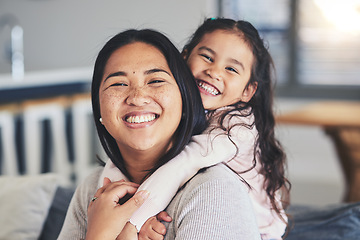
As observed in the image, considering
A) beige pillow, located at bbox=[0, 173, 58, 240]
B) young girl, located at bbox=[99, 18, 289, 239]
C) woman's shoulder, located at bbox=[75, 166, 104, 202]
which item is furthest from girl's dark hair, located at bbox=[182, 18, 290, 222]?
beige pillow, located at bbox=[0, 173, 58, 240]

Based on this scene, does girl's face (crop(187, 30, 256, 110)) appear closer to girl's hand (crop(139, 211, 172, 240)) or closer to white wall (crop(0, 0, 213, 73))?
girl's hand (crop(139, 211, 172, 240))

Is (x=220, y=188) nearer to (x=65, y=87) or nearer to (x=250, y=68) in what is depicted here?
(x=250, y=68)

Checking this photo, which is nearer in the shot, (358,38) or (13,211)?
(13,211)

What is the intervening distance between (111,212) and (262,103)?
56 centimetres

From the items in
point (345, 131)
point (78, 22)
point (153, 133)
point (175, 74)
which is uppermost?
point (175, 74)

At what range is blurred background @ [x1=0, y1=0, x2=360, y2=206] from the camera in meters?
3.72

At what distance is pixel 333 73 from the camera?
4.73 meters

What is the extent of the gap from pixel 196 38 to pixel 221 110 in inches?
8.8

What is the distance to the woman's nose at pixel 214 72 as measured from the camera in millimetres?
1326

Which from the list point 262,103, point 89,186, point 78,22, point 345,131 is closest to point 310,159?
point 345,131

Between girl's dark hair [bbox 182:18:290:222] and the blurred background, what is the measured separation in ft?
6.55

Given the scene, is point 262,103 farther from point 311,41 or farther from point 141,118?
point 311,41

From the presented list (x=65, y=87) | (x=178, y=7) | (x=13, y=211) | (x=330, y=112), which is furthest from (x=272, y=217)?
(x=178, y=7)

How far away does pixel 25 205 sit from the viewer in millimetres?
1682
